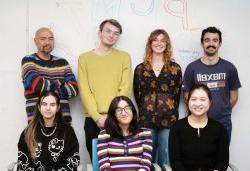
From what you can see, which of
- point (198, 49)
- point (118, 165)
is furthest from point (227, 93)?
point (118, 165)

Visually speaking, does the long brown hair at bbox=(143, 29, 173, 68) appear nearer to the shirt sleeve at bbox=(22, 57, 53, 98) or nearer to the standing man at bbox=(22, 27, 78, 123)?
the standing man at bbox=(22, 27, 78, 123)

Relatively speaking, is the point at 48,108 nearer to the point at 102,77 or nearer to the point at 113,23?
the point at 102,77

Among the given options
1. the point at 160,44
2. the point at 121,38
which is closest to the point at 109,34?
the point at 121,38

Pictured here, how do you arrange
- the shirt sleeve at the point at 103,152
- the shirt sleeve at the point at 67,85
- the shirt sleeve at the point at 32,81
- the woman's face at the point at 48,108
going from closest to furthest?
the shirt sleeve at the point at 103,152
the woman's face at the point at 48,108
the shirt sleeve at the point at 32,81
the shirt sleeve at the point at 67,85

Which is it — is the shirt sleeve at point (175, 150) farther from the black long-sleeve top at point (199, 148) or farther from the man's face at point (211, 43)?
the man's face at point (211, 43)

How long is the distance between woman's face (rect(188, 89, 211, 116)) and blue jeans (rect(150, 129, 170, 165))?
0.72m

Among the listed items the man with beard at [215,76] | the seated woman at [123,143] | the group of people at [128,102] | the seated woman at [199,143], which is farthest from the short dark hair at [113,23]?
the seated woman at [199,143]

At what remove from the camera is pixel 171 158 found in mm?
2861

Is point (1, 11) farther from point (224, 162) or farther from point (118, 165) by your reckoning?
point (224, 162)

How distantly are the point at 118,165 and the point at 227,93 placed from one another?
1.43 metres

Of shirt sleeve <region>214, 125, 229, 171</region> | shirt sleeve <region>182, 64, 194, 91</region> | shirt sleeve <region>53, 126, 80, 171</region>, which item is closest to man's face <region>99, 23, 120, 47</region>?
shirt sleeve <region>182, 64, 194, 91</region>

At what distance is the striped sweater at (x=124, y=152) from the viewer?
110 inches

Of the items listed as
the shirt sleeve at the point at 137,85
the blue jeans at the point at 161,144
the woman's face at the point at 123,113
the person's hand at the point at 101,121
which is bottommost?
the blue jeans at the point at 161,144

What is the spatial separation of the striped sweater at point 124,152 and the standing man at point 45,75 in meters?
0.80
